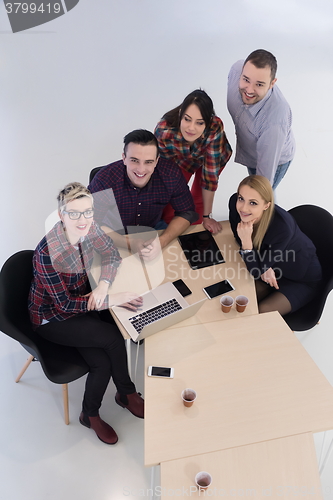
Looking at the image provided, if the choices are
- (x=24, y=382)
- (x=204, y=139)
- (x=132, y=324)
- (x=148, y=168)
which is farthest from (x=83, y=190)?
(x=24, y=382)

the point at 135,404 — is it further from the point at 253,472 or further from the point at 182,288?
the point at 253,472

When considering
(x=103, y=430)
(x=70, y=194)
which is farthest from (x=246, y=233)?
(x=103, y=430)

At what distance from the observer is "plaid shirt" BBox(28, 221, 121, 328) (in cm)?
204

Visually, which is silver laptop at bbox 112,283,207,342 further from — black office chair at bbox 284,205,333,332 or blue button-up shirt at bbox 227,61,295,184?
blue button-up shirt at bbox 227,61,295,184

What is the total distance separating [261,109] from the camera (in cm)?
254

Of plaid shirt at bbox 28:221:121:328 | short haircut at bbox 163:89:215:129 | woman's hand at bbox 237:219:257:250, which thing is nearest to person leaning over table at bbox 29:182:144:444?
plaid shirt at bbox 28:221:121:328

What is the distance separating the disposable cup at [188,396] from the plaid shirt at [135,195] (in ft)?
3.81

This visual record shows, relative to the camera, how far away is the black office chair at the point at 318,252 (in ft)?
8.13

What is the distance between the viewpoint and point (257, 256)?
8.02 ft

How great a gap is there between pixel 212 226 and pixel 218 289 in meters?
0.48

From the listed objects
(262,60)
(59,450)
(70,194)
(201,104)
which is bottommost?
(59,450)

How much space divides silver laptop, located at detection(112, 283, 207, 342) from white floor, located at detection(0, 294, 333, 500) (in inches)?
28.0

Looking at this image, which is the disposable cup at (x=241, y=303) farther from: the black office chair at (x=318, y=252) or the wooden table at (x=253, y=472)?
the wooden table at (x=253, y=472)

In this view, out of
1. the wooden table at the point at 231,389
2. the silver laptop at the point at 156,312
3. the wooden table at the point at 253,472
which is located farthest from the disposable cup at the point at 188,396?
the silver laptop at the point at 156,312
